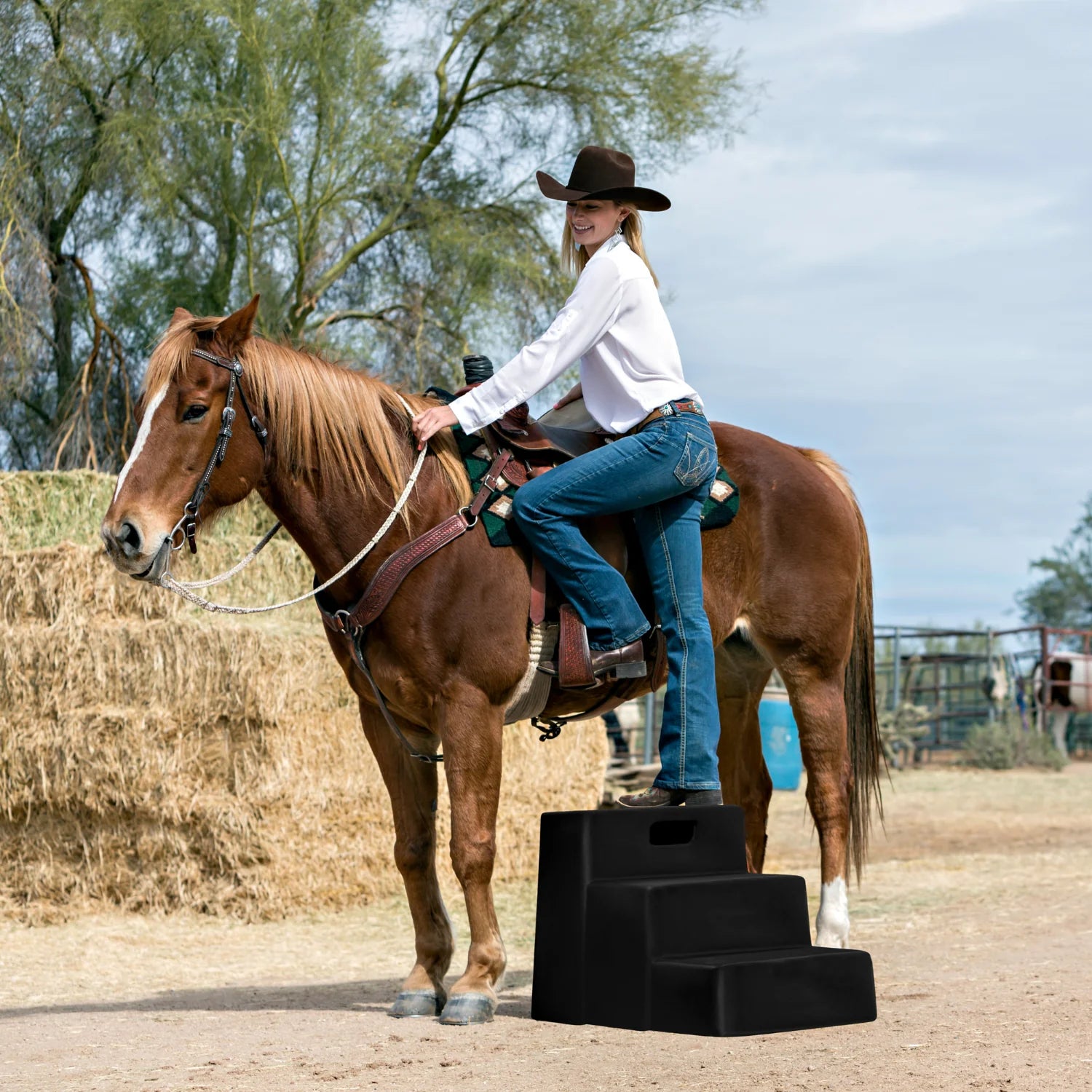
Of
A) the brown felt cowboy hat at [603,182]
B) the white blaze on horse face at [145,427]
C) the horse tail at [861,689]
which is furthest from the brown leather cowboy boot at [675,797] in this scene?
the brown felt cowboy hat at [603,182]

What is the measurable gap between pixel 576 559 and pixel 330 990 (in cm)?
209

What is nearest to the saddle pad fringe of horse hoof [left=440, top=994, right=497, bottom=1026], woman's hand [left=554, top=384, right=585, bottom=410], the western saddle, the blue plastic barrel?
the western saddle

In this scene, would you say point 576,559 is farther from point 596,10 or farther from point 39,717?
point 596,10

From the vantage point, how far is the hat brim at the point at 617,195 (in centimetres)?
416

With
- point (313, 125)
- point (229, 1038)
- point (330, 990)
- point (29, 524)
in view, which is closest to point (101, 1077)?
point (229, 1038)

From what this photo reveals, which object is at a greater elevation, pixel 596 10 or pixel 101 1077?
pixel 596 10

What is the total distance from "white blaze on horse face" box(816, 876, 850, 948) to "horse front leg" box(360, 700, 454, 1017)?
1.24 metres

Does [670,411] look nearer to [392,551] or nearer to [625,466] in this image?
[625,466]

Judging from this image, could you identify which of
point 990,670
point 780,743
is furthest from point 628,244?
point 990,670

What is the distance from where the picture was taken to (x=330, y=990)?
496 cm

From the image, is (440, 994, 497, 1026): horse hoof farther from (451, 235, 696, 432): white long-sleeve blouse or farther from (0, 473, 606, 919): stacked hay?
(0, 473, 606, 919): stacked hay

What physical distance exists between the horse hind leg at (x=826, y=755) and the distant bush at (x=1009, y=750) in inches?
543

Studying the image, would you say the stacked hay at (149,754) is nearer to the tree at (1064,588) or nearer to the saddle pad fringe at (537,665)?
the saddle pad fringe at (537,665)

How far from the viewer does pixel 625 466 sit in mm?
4004
